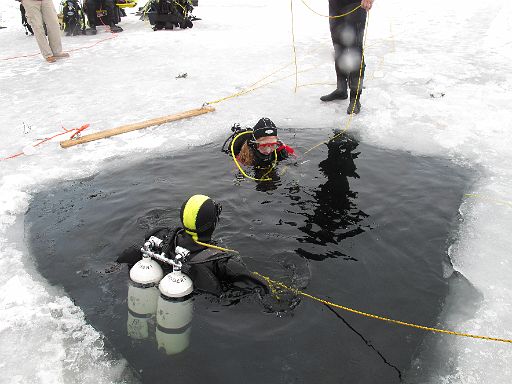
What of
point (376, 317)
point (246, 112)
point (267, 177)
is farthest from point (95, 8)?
point (376, 317)

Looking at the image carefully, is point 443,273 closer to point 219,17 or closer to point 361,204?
point 361,204

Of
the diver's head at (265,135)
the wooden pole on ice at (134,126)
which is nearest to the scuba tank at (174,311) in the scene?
the diver's head at (265,135)

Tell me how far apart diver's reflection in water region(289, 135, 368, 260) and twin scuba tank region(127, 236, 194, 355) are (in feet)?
4.57

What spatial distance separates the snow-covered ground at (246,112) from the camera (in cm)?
295

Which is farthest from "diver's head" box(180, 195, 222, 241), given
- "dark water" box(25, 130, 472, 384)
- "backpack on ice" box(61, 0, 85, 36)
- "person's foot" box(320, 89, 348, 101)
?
"backpack on ice" box(61, 0, 85, 36)

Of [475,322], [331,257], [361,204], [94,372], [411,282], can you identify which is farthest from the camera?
[361,204]

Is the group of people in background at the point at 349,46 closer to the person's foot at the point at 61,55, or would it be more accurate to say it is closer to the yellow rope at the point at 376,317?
the yellow rope at the point at 376,317

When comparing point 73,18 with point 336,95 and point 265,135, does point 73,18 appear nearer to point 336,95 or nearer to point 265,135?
point 336,95

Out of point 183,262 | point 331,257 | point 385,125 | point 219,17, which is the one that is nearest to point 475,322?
point 331,257

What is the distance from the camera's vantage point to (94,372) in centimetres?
272

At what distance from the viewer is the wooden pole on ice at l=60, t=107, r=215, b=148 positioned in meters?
5.75

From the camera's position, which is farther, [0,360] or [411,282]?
[411,282]

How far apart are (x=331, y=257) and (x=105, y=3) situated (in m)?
10.8

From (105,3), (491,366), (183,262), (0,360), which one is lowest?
A: (491,366)
